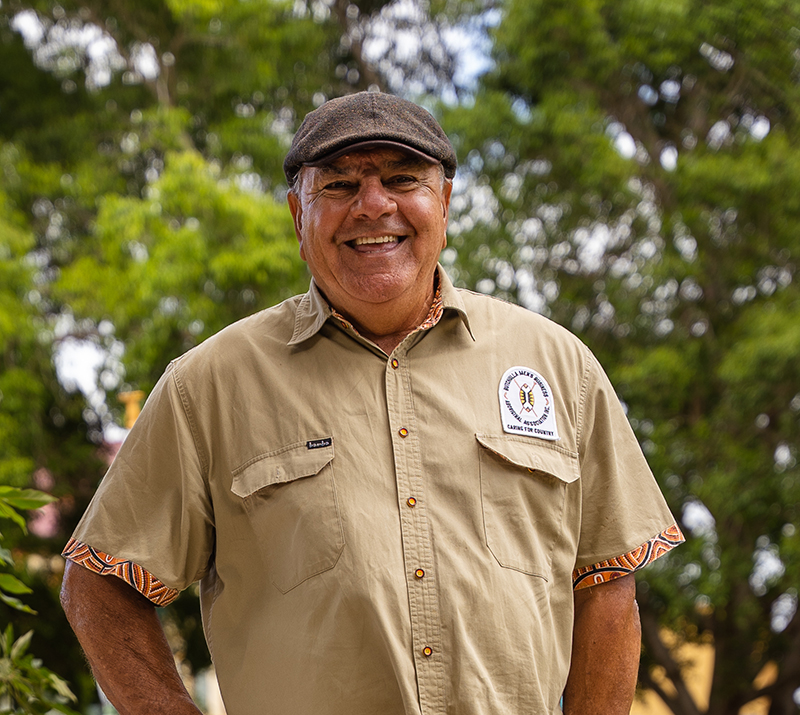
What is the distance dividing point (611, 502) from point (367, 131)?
66 centimetres

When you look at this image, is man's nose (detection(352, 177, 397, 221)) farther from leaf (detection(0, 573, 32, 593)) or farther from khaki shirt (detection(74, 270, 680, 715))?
leaf (detection(0, 573, 32, 593))

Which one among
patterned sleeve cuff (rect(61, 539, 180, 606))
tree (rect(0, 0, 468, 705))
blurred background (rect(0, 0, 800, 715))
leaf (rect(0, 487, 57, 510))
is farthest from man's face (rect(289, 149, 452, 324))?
tree (rect(0, 0, 468, 705))

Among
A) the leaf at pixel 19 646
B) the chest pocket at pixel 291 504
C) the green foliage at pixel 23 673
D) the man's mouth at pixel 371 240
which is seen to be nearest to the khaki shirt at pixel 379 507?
the chest pocket at pixel 291 504

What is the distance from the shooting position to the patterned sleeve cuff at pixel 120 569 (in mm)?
1455

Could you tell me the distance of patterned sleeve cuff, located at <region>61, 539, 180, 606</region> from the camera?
146 centimetres

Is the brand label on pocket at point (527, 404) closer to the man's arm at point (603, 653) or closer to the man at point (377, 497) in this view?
the man at point (377, 497)

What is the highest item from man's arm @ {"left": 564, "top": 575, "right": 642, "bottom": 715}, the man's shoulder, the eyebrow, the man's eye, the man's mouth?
the eyebrow

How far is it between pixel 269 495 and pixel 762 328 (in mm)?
6747

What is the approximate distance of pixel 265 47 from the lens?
10.1 meters

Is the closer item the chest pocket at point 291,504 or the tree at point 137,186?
the chest pocket at point 291,504

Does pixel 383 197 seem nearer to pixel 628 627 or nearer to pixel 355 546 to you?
pixel 355 546

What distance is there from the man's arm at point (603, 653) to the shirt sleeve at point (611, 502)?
0.03m

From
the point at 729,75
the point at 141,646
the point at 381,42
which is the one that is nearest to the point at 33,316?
the point at 381,42

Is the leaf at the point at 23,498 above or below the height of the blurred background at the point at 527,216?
below
